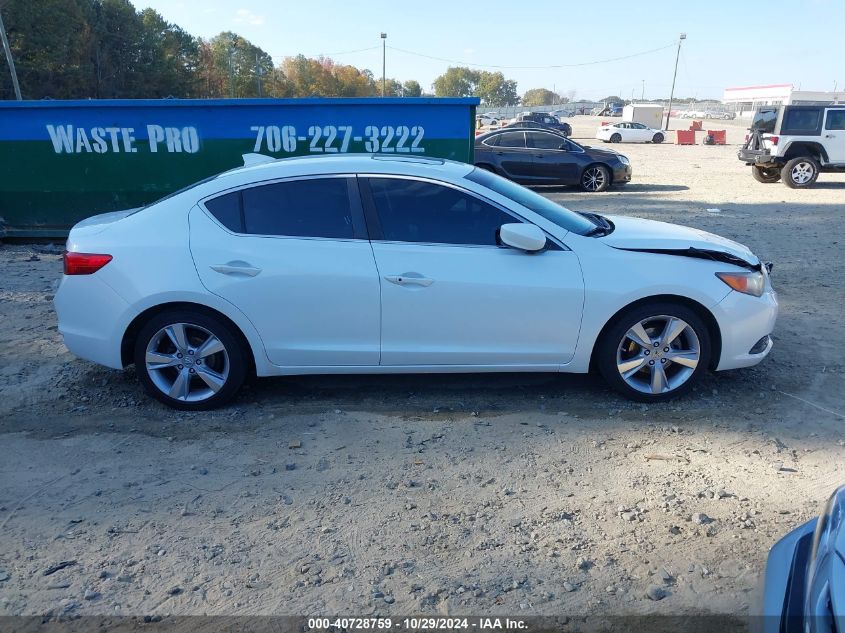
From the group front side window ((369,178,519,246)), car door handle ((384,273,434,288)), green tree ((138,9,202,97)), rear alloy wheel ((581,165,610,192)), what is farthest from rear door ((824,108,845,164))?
green tree ((138,9,202,97))

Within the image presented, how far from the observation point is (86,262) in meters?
4.17

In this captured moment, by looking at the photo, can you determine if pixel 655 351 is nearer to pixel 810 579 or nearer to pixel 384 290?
pixel 384 290

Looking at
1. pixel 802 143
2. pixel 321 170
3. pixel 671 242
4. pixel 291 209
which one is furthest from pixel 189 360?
pixel 802 143

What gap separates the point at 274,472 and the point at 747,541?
7.65 ft

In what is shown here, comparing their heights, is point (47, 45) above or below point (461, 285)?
above

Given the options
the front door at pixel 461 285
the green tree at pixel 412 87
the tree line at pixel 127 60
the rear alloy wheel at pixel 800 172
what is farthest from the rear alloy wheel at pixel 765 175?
the green tree at pixel 412 87

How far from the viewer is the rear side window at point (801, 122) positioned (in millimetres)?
15839

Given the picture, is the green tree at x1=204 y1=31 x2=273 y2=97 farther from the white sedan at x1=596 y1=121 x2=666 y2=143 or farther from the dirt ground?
the dirt ground

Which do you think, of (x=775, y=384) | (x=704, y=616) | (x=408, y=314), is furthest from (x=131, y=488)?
(x=775, y=384)

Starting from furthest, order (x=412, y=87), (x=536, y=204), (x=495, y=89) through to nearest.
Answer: (x=495, y=89) → (x=412, y=87) → (x=536, y=204)

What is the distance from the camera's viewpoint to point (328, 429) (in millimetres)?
4086

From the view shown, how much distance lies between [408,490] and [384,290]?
1.25 m

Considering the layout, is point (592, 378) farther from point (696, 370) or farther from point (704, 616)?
point (704, 616)

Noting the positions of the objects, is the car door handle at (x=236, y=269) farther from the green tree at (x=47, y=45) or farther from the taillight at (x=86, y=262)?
the green tree at (x=47, y=45)
